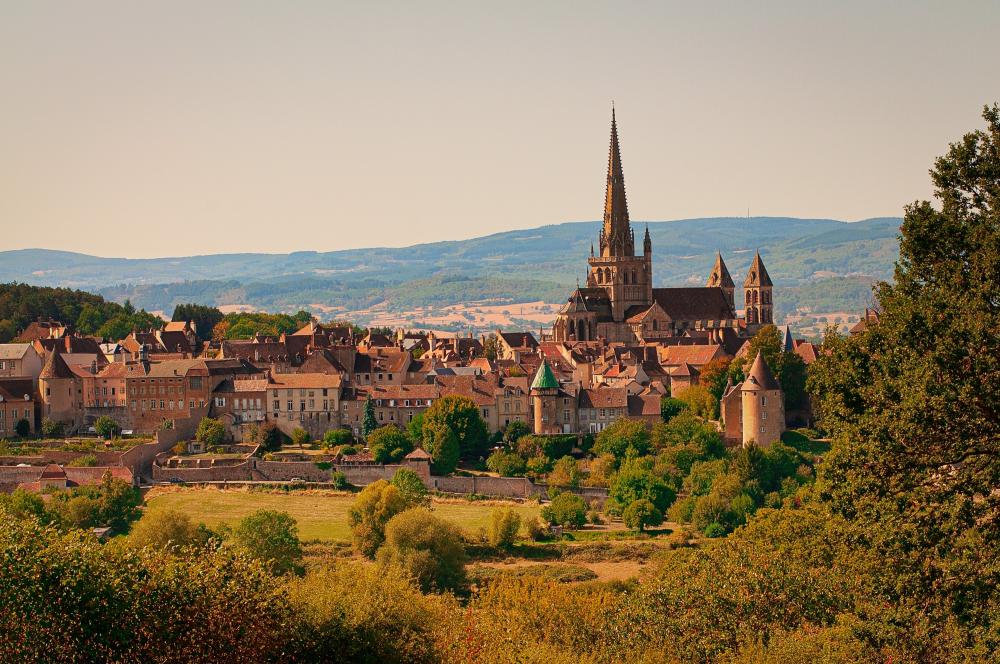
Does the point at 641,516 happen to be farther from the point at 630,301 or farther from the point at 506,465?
the point at 630,301

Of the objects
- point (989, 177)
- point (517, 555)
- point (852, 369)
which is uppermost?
point (989, 177)

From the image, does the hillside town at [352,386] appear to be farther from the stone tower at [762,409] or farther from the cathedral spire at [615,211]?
the cathedral spire at [615,211]

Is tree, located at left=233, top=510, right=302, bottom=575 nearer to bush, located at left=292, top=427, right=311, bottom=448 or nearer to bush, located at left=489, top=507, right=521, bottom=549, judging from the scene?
bush, located at left=489, top=507, right=521, bottom=549

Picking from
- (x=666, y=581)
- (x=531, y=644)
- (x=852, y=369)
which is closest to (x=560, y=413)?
(x=666, y=581)

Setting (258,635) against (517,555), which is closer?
(258,635)

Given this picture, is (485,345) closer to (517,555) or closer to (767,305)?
(767,305)

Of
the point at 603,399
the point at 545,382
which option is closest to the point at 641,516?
the point at 545,382
